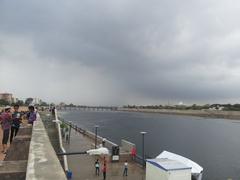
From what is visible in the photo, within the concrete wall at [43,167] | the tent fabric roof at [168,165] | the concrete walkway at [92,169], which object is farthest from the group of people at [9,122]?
the concrete walkway at [92,169]

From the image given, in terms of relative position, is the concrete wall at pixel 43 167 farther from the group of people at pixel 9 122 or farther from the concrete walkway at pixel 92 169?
the concrete walkway at pixel 92 169

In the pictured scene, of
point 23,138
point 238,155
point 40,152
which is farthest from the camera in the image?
point 238,155

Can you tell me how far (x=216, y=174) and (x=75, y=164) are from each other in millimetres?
20945

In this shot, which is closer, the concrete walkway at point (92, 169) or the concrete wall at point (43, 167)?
the concrete wall at point (43, 167)

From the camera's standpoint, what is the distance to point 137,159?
3238 centimetres

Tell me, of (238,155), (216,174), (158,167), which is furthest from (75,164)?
(238,155)

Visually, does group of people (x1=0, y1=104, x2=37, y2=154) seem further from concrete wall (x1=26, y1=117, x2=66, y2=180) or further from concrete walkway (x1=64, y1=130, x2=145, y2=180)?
concrete walkway (x1=64, y1=130, x2=145, y2=180)

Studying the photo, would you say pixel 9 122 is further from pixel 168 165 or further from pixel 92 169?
pixel 92 169

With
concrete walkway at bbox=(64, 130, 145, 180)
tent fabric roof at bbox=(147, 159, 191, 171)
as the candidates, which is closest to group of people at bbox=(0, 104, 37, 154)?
tent fabric roof at bbox=(147, 159, 191, 171)

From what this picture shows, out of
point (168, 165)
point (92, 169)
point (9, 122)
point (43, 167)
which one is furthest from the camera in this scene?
point (92, 169)

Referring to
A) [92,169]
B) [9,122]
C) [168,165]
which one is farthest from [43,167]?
[92,169]

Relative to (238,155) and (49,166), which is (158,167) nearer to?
(49,166)

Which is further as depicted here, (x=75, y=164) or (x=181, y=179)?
(x=75, y=164)

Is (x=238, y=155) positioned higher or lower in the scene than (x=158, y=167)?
lower
